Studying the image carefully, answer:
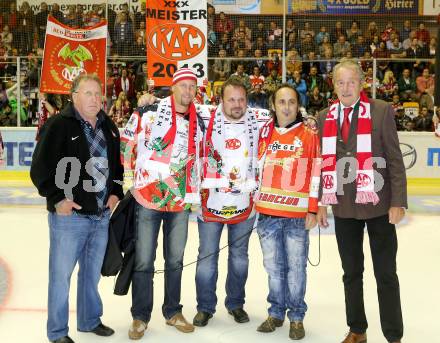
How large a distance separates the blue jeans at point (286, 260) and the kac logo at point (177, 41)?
5296 millimetres

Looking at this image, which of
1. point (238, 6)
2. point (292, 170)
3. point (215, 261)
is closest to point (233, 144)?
point (292, 170)

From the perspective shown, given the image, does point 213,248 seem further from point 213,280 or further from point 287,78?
point 287,78

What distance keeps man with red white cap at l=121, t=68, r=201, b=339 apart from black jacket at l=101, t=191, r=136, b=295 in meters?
0.05

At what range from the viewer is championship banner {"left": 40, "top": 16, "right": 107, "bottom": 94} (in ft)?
34.2

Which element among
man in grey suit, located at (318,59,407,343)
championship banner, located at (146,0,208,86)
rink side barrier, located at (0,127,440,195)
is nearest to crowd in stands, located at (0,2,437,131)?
rink side barrier, located at (0,127,440,195)

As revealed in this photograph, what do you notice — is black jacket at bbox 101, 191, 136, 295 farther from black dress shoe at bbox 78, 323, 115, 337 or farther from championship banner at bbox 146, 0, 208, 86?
championship banner at bbox 146, 0, 208, 86

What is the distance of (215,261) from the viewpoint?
4.11 meters

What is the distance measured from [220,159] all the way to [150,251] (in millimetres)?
722

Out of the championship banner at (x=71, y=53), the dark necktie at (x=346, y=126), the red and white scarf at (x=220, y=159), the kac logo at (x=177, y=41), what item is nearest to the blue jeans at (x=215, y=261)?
the red and white scarf at (x=220, y=159)

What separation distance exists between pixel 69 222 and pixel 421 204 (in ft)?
20.8

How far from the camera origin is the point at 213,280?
4156mm

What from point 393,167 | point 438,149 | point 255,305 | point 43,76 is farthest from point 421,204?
point 43,76

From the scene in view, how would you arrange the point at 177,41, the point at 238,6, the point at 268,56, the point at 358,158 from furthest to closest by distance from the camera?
the point at 238,6, the point at 268,56, the point at 177,41, the point at 358,158

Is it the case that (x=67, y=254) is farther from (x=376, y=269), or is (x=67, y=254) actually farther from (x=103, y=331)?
(x=376, y=269)
